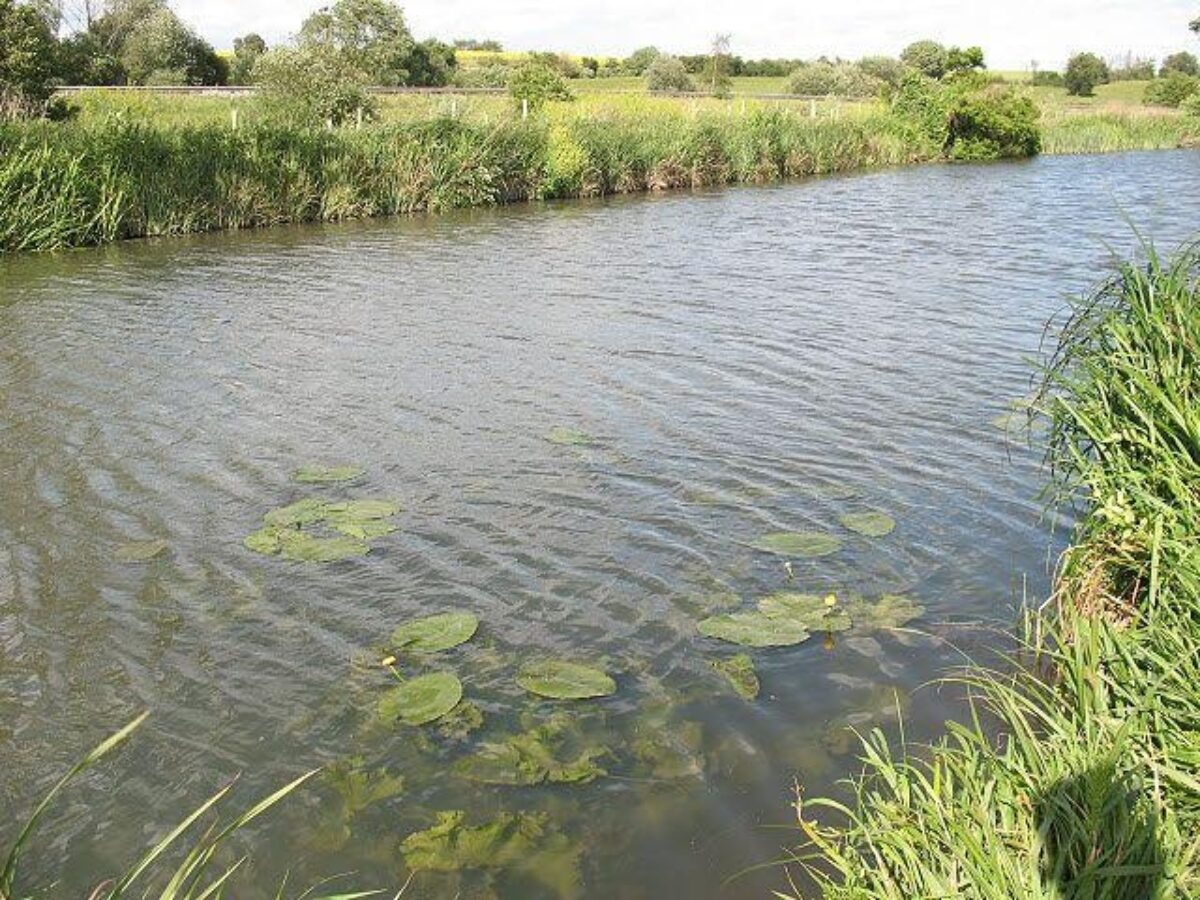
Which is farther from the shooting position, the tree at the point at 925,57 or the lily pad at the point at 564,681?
the tree at the point at 925,57

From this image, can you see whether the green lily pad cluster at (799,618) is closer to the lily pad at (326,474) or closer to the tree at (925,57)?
the lily pad at (326,474)

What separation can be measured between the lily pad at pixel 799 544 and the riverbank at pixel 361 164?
48.3ft

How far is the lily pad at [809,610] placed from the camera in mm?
5566

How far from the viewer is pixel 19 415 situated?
8961 millimetres

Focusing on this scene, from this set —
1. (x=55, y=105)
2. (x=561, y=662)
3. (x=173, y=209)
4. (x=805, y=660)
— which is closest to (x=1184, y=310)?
(x=805, y=660)

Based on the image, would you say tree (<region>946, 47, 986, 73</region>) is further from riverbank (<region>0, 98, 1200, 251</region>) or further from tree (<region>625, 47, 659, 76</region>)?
tree (<region>625, 47, 659, 76</region>)

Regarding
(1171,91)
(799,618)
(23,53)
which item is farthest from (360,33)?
(1171,91)

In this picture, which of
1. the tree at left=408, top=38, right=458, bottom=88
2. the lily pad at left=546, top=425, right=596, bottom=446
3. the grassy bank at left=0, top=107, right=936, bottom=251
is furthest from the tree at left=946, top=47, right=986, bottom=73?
the lily pad at left=546, top=425, right=596, bottom=446

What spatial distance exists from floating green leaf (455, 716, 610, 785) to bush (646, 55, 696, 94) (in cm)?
6342

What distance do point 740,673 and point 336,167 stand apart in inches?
737

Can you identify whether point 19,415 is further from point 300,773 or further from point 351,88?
point 351,88

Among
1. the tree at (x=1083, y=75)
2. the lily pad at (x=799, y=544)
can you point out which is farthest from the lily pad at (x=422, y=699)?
the tree at (x=1083, y=75)

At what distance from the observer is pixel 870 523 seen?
6754 mm

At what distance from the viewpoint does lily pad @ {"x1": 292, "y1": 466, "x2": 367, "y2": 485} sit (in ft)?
24.8
